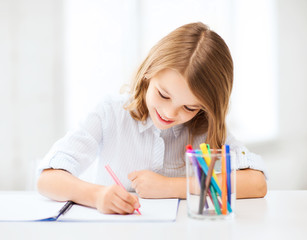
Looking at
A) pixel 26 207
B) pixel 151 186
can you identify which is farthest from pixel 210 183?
pixel 26 207

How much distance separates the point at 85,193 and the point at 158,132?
1.30ft

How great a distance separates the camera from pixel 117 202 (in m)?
0.86

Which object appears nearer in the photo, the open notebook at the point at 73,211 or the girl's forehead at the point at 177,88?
the open notebook at the point at 73,211

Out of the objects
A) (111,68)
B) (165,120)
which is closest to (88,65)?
(111,68)

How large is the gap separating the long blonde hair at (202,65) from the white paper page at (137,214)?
0.29m

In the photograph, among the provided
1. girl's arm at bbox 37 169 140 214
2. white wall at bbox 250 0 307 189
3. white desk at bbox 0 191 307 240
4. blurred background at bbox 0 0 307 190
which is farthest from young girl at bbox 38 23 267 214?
white wall at bbox 250 0 307 189

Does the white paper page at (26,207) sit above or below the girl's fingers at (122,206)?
below

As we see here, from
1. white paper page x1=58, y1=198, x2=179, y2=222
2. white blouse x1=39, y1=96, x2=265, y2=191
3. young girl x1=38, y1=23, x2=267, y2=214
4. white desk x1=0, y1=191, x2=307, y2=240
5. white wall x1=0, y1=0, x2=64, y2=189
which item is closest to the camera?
white desk x1=0, y1=191, x2=307, y2=240

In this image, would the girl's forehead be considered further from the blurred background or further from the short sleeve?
the blurred background

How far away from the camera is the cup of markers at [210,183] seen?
79 cm

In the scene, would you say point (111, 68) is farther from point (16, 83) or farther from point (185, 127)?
point (185, 127)

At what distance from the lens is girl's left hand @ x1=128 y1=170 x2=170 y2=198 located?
104 centimetres

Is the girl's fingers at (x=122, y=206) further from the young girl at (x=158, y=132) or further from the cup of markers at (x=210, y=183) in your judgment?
the cup of markers at (x=210, y=183)

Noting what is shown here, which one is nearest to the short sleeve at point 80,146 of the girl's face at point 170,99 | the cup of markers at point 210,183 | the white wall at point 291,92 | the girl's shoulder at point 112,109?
the girl's shoulder at point 112,109
